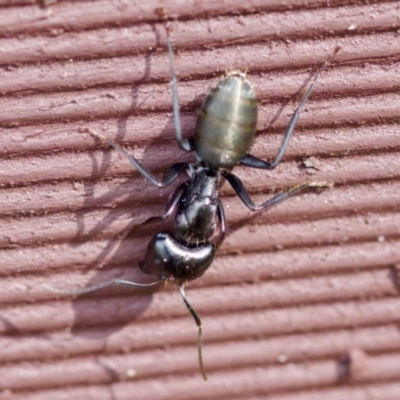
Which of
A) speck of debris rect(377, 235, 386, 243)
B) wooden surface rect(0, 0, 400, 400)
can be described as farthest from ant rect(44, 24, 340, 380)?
speck of debris rect(377, 235, 386, 243)

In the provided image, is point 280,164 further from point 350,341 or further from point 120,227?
point 350,341

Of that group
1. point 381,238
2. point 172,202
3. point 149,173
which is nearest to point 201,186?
point 172,202

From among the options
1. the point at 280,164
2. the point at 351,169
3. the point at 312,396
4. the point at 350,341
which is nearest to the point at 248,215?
the point at 280,164

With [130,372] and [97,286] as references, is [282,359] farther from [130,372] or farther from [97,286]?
[97,286]

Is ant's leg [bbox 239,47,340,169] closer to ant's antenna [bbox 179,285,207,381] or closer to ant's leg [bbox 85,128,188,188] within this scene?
ant's leg [bbox 85,128,188,188]

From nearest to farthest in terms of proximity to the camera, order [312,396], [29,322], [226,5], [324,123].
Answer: [226,5] < [324,123] < [29,322] < [312,396]

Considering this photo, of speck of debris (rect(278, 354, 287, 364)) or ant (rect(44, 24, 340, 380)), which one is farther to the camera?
speck of debris (rect(278, 354, 287, 364))
